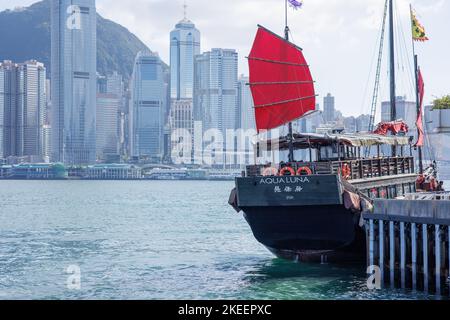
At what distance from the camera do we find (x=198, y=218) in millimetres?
64625

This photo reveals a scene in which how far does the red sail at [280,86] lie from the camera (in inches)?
1225

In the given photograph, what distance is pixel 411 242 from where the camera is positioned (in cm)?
2353

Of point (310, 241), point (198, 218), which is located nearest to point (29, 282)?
point (310, 241)

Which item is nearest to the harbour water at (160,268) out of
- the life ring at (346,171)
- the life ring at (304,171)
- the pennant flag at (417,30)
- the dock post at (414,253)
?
the dock post at (414,253)

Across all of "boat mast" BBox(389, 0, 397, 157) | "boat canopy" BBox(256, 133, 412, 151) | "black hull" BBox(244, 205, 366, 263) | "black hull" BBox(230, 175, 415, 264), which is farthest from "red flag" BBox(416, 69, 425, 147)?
"black hull" BBox(244, 205, 366, 263)

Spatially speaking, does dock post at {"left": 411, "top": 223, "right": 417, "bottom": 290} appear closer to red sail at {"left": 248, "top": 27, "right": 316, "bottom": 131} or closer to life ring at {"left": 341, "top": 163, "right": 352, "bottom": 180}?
life ring at {"left": 341, "top": 163, "right": 352, "bottom": 180}

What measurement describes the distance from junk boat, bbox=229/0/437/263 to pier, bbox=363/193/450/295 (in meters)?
2.41

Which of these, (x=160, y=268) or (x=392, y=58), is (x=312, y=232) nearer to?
(x=160, y=268)

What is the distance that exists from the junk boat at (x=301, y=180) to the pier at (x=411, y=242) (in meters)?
2.41

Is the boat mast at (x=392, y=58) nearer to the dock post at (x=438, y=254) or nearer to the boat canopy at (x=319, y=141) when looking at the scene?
the boat canopy at (x=319, y=141)

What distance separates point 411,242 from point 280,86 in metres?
9.97

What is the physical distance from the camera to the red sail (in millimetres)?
31109

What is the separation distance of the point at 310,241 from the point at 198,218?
121 ft
